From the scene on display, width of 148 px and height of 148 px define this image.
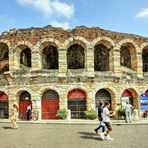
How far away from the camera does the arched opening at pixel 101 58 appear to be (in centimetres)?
2698

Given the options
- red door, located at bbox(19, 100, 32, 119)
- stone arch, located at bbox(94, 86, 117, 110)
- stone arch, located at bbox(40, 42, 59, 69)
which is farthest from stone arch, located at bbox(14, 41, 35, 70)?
stone arch, located at bbox(94, 86, 117, 110)

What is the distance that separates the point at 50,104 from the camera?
2369 centimetres

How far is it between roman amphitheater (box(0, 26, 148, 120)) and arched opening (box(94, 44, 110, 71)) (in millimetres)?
1861

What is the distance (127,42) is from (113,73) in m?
3.34

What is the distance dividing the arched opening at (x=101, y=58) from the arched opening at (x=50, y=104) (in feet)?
20.2

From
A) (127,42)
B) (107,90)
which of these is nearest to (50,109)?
(107,90)

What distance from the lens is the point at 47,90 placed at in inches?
Answer: 929

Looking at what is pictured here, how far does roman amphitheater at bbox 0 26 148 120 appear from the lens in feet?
76.1

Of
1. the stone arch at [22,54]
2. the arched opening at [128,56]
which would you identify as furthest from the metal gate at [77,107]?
the arched opening at [128,56]

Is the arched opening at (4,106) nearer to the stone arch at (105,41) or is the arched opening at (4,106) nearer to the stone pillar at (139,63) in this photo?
the stone arch at (105,41)

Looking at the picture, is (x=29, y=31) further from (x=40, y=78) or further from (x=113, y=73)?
(x=113, y=73)

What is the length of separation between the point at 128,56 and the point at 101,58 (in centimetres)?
311

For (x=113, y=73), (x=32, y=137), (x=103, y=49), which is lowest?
(x=32, y=137)

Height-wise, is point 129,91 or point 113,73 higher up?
point 113,73
